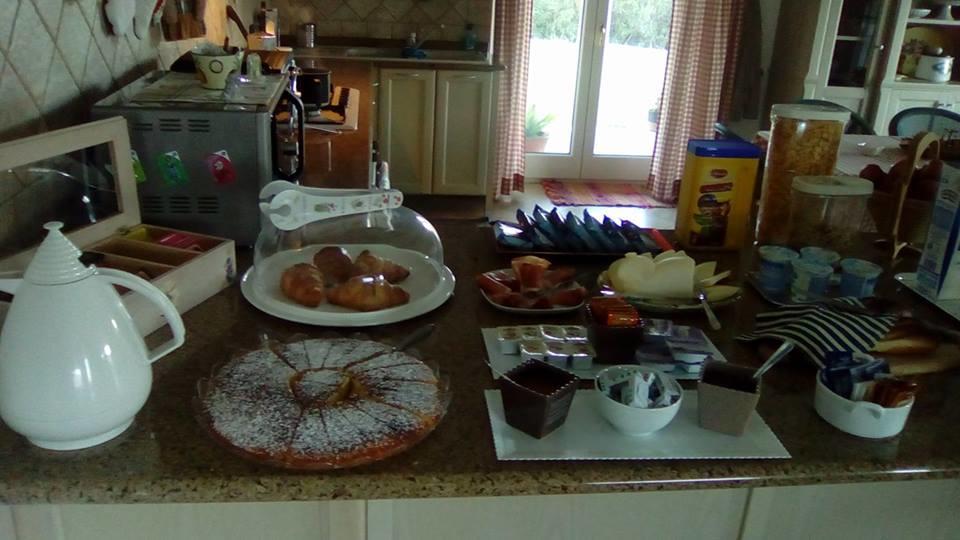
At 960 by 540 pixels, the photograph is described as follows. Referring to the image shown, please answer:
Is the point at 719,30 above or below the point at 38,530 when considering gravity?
above

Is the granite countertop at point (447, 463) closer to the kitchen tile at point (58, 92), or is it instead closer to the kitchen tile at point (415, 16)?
the kitchen tile at point (58, 92)

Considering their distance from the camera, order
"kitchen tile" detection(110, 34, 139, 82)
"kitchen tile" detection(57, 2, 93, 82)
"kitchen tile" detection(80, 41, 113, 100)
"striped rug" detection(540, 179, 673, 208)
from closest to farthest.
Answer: "kitchen tile" detection(57, 2, 93, 82), "kitchen tile" detection(80, 41, 113, 100), "kitchen tile" detection(110, 34, 139, 82), "striped rug" detection(540, 179, 673, 208)

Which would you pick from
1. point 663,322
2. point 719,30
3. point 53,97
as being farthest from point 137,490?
point 719,30

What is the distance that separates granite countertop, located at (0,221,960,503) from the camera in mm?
836

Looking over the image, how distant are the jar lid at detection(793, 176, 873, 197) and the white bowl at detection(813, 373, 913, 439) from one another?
576 millimetres

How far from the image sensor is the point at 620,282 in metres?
1.33

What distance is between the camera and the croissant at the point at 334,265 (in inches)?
50.9

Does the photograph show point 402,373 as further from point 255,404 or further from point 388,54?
point 388,54

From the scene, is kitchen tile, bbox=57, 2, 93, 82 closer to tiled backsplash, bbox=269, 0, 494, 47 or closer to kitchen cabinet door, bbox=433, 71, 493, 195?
kitchen cabinet door, bbox=433, 71, 493, 195

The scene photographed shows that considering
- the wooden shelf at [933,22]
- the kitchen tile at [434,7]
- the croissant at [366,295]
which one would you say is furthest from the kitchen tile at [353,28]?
the croissant at [366,295]

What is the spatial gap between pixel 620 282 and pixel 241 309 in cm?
61

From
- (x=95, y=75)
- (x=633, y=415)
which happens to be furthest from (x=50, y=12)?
(x=633, y=415)

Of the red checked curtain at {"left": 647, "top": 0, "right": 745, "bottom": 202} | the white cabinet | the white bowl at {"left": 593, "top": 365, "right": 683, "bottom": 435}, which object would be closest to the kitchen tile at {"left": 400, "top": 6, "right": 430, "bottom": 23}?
the white cabinet

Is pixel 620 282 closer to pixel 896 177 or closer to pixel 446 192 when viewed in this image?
pixel 896 177
